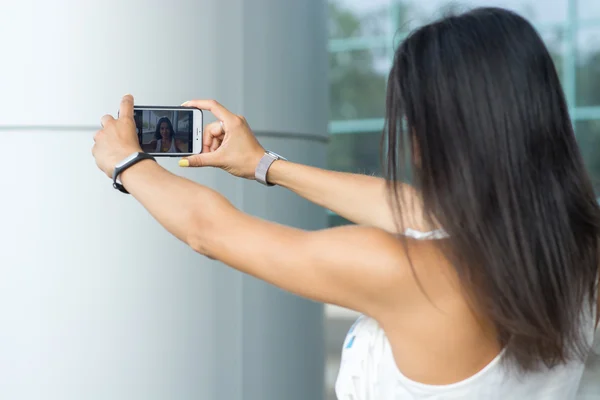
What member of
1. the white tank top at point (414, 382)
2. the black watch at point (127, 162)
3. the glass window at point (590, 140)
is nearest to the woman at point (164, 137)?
the black watch at point (127, 162)

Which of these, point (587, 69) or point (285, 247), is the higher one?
point (587, 69)

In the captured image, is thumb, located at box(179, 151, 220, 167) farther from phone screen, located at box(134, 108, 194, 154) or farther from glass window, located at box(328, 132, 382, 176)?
glass window, located at box(328, 132, 382, 176)

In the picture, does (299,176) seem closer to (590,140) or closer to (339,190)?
(339,190)

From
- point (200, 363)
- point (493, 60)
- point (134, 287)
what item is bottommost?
point (200, 363)

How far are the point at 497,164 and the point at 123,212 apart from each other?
1.39m

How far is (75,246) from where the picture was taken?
7.87ft

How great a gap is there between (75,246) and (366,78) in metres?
7.08

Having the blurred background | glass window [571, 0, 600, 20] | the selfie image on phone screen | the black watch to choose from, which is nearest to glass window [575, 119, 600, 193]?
glass window [571, 0, 600, 20]

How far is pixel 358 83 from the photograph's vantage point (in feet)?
30.3

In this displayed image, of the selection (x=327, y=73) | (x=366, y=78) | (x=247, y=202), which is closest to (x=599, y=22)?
(x=366, y=78)

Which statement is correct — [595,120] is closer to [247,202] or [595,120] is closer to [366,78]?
[366,78]

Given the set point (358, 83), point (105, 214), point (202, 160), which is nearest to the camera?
point (202, 160)

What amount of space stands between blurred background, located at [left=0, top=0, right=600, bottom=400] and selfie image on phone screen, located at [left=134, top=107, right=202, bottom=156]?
0.50 metres

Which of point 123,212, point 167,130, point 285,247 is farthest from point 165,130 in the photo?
point 285,247
